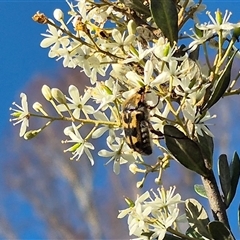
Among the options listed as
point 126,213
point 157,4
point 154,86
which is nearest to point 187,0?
point 157,4

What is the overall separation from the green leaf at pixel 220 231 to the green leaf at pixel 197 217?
8 centimetres

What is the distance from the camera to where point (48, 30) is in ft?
3.80

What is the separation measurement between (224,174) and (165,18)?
0.99ft

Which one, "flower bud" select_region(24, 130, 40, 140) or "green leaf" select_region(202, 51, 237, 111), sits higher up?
"flower bud" select_region(24, 130, 40, 140)

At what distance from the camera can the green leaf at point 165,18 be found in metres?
1.03

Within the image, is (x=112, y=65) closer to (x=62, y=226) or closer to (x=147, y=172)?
(x=147, y=172)

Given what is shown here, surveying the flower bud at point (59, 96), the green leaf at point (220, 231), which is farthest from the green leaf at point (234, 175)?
the flower bud at point (59, 96)

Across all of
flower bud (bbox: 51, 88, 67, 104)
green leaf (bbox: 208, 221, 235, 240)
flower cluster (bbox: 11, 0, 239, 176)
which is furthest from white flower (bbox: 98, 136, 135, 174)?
green leaf (bbox: 208, 221, 235, 240)

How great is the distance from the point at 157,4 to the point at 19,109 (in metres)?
0.36

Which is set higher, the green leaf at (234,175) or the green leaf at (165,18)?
the green leaf at (165,18)

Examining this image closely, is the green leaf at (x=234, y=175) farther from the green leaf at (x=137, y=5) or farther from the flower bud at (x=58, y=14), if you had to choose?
the flower bud at (x=58, y=14)

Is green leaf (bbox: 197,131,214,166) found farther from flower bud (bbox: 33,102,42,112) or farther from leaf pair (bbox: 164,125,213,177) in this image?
flower bud (bbox: 33,102,42,112)

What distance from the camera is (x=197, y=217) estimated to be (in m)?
1.09

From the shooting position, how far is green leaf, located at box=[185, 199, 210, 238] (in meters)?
1.06
